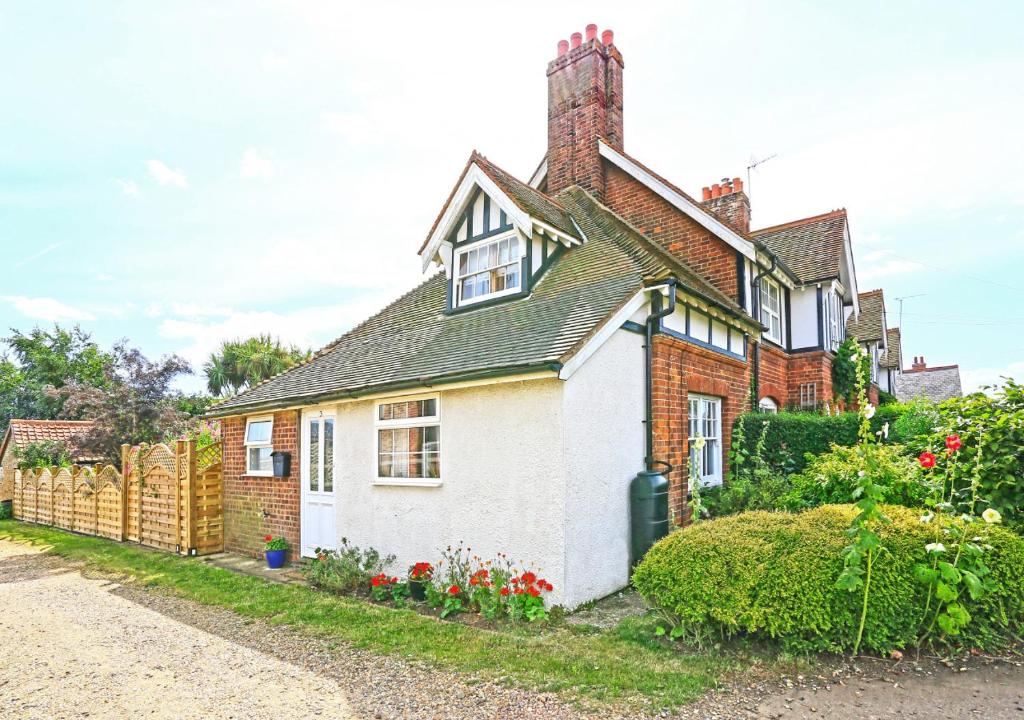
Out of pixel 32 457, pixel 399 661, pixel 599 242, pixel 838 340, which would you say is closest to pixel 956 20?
pixel 599 242

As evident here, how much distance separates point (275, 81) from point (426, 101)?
2506 millimetres

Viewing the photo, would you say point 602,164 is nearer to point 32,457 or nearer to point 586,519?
point 586,519

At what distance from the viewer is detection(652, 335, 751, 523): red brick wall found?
328 inches

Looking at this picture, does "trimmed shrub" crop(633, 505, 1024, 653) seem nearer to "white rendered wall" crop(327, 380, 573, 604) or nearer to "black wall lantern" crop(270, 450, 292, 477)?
"white rendered wall" crop(327, 380, 573, 604)

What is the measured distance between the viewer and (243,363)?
1200 inches

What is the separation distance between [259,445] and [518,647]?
7.65 meters

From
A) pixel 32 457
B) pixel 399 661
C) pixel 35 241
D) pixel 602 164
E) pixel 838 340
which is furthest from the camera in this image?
pixel 32 457

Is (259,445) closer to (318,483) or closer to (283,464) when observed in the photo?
(283,464)

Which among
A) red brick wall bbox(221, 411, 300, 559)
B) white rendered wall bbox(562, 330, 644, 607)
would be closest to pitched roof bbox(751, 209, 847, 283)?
white rendered wall bbox(562, 330, 644, 607)

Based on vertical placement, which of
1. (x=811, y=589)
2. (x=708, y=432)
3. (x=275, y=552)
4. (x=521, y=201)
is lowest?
(x=275, y=552)

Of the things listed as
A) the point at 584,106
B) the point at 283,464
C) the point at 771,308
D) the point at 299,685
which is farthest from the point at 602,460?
the point at 584,106

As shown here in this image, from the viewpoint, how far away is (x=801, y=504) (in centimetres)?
824

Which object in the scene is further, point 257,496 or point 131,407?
point 131,407

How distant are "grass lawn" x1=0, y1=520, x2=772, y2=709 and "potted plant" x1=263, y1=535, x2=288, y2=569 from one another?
42.3 inches
